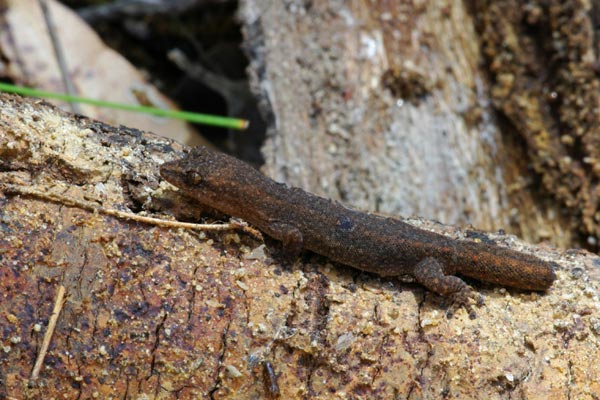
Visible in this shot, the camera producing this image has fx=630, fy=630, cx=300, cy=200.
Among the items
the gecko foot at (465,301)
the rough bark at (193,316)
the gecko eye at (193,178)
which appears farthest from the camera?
the gecko eye at (193,178)

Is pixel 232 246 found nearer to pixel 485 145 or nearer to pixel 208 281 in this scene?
pixel 208 281

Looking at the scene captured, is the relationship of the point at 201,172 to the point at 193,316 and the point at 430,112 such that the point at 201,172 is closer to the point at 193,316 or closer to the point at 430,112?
the point at 193,316

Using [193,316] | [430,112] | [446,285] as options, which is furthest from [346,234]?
[430,112]

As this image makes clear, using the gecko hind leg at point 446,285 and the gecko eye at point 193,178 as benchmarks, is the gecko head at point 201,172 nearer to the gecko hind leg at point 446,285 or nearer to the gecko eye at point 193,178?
the gecko eye at point 193,178

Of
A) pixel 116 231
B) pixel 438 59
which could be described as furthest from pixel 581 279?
pixel 438 59

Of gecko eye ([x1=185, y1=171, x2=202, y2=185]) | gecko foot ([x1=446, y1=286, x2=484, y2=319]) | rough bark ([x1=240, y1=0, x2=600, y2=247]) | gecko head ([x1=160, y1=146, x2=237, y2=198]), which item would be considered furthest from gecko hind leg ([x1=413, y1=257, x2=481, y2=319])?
rough bark ([x1=240, y1=0, x2=600, y2=247])

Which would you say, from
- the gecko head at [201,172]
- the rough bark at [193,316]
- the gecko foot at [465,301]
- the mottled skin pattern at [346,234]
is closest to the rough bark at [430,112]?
the mottled skin pattern at [346,234]
